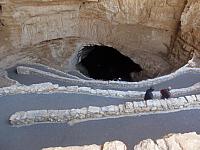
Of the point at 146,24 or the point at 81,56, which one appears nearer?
the point at 146,24

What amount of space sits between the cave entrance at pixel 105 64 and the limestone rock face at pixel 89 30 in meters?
0.94

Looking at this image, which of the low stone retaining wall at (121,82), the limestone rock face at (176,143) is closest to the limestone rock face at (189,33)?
the low stone retaining wall at (121,82)

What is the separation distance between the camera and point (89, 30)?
17234 mm

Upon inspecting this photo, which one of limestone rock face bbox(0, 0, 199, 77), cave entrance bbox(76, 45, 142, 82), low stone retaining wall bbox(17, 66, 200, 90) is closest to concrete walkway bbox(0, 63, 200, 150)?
low stone retaining wall bbox(17, 66, 200, 90)

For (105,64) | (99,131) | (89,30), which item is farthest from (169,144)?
(105,64)

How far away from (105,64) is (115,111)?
11.7 m

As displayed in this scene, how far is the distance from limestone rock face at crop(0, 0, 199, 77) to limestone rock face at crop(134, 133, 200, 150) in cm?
1116

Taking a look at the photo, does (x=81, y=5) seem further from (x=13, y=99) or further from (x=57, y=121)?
(x=57, y=121)

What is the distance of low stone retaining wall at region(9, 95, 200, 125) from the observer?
7223 mm

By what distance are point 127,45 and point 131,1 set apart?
2295 millimetres

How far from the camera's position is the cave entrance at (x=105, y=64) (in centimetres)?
1777

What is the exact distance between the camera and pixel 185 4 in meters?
14.7

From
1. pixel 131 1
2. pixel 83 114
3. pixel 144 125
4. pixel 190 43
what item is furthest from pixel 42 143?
pixel 131 1

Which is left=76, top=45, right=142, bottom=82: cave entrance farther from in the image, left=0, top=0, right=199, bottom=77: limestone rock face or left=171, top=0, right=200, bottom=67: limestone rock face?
left=171, top=0, right=200, bottom=67: limestone rock face
